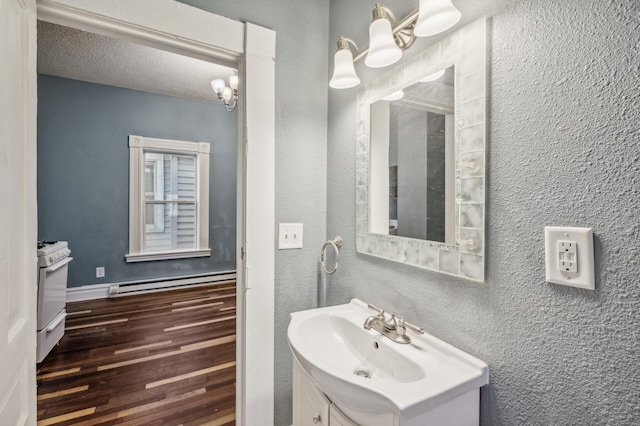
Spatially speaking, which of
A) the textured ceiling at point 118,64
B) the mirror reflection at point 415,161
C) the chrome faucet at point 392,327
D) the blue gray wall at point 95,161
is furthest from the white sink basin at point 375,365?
the blue gray wall at point 95,161

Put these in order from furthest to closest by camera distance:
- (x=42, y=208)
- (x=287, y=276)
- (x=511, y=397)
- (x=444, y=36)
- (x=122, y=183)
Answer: (x=122, y=183) → (x=42, y=208) → (x=287, y=276) → (x=444, y=36) → (x=511, y=397)

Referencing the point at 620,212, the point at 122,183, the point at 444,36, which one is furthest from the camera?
the point at 122,183

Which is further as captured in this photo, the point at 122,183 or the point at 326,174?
the point at 122,183

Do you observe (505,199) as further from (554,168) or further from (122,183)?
(122,183)

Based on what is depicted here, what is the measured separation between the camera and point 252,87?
4.15ft

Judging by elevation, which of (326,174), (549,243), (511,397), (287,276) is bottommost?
(511,397)

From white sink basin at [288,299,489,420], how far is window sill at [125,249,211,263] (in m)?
3.27

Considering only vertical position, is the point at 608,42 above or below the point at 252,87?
below

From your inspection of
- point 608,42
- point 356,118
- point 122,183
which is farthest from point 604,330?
point 122,183

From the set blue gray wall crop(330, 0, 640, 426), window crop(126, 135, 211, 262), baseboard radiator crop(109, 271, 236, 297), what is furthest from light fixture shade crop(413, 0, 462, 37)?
baseboard radiator crop(109, 271, 236, 297)

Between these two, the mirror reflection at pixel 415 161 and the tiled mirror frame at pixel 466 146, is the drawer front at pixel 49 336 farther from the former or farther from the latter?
the tiled mirror frame at pixel 466 146

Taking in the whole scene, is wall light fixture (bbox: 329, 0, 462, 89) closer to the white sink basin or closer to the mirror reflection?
the mirror reflection

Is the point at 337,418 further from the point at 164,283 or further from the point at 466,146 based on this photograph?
the point at 164,283

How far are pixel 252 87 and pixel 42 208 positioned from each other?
3425 mm
